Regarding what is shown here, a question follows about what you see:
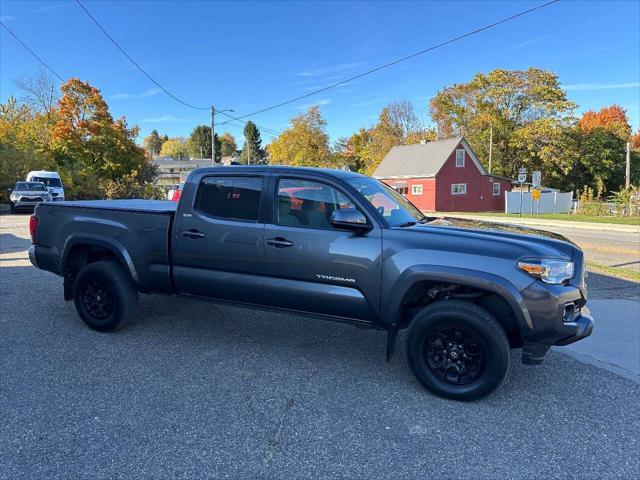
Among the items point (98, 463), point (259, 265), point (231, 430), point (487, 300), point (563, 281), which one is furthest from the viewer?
point (259, 265)

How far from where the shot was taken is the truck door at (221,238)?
4164mm

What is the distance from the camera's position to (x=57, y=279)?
7477 mm

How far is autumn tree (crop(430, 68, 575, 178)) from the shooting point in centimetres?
4606

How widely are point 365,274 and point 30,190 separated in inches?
977

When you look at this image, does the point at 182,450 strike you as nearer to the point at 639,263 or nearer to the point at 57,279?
the point at 57,279

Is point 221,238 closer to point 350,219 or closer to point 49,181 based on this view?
point 350,219

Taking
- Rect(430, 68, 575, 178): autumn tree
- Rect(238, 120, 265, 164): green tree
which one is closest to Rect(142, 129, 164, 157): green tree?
Rect(238, 120, 265, 164): green tree

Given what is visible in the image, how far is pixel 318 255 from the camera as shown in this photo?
383cm

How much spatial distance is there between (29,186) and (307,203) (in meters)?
24.6

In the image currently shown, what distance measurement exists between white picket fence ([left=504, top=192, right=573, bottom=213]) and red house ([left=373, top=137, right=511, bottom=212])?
3.40 metres

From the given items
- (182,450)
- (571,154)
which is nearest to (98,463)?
(182,450)

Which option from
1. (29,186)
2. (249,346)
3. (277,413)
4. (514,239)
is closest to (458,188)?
(29,186)

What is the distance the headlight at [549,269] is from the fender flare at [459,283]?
0.59 feet

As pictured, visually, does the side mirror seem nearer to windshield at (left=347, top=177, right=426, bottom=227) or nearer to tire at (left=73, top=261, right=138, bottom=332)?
windshield at (left=347, top=177, right=426, bottom=227)
